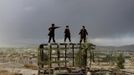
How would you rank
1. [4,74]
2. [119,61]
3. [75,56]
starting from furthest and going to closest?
[119,61]
[4,74]
[75,56]

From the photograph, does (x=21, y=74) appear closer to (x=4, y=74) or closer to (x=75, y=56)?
(x=4, y=74)

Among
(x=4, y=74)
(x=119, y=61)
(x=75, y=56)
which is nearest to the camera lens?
(x=75, y=56)

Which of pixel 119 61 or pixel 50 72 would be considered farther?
pixel 119 61

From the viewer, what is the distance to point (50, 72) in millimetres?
34750

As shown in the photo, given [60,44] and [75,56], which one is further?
[75,56]

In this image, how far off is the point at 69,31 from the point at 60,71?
410cm

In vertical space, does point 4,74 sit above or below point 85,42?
below

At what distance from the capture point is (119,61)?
200 ft

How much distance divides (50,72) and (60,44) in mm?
2493

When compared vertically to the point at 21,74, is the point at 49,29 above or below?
above

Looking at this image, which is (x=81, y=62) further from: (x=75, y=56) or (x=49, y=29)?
(x=49, y=29)

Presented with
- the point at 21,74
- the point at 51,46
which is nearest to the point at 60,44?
the point at 51,46

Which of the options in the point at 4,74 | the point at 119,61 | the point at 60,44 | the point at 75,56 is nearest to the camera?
the point at 60,44

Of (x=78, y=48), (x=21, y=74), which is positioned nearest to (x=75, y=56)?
(x=78, y=48)
